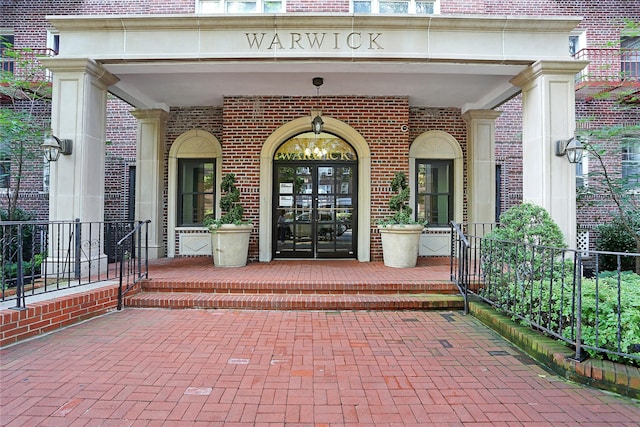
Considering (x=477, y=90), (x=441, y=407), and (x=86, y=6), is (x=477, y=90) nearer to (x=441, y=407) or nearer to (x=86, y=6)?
(x=441, y=407)

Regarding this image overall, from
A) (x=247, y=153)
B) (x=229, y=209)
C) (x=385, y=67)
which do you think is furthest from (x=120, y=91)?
(x=385, y=67)

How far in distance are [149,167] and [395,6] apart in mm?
6931

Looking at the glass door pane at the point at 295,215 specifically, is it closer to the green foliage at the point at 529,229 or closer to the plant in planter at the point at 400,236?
the plant in planter at the point at 400,236

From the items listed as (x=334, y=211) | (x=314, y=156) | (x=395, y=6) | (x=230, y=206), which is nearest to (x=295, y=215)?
(x=334, y=211)

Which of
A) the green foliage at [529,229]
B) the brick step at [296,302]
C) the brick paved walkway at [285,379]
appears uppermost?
the green foliage at [529,229]

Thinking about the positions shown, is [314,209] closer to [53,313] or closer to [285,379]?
[53,313]

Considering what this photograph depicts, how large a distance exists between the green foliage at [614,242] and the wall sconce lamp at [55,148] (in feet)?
36.8

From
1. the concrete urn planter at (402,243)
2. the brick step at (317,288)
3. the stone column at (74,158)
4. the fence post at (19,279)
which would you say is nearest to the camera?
the fence post at (19,279)

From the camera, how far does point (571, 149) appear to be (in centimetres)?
541

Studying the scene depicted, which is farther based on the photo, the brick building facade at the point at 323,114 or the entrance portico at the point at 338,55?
the brick building facade at the point at 323,114

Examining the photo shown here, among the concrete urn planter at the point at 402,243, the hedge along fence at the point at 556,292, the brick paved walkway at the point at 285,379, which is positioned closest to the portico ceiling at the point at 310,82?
the concrete urn planter at the point at 402,243

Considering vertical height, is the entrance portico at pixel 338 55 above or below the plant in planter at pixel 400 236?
above

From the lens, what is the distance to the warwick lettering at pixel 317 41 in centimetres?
557

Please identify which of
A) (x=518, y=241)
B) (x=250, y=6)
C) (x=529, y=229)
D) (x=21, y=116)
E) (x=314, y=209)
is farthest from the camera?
(x=250, y=6)
